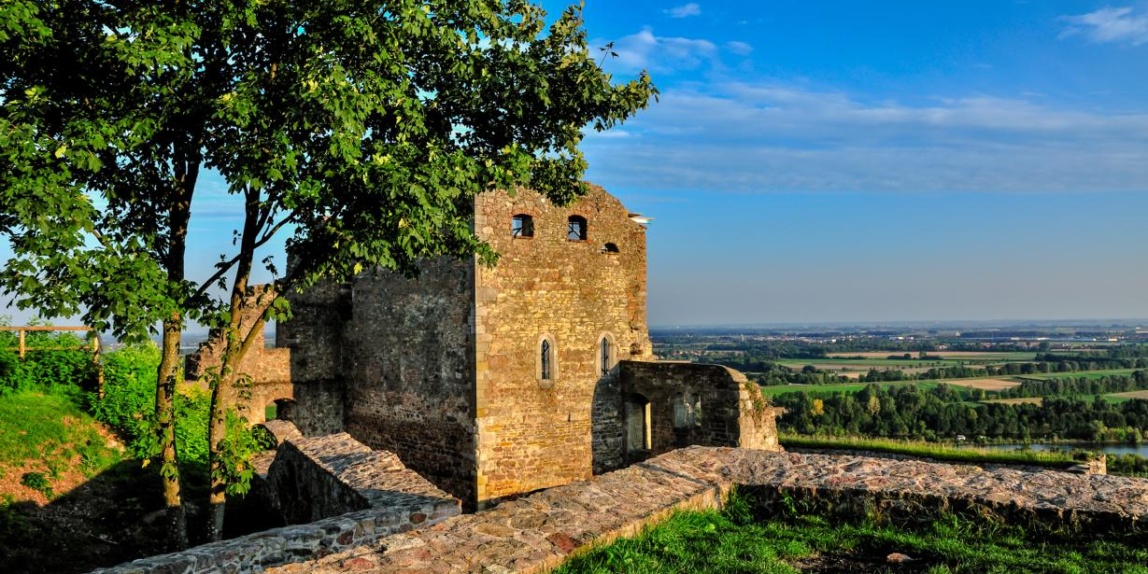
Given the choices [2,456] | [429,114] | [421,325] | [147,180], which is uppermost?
[429,114]

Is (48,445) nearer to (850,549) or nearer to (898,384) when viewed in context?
(850,549)

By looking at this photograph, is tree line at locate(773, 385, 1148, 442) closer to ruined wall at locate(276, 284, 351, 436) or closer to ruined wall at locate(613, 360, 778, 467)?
ruined wall at locate(613, 360, 778, 467)

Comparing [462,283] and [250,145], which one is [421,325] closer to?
[462,283]

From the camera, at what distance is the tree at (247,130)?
726 cm

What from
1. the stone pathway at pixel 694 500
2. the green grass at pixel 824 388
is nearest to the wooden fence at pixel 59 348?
the stone pathway at pixel 694 500

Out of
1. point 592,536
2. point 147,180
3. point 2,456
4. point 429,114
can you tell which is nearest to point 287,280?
point 147,180

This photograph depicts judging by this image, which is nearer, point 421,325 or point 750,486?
point 750,486

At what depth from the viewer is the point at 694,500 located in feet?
26.6

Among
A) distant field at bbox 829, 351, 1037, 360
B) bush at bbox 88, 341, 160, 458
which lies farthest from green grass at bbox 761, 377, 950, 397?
distant field at bbox 829, 351, 1037, 360

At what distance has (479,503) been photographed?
16.1 m

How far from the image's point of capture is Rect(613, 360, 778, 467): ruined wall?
16.5 meters

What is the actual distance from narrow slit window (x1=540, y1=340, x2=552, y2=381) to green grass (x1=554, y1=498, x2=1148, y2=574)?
9617 millimetres

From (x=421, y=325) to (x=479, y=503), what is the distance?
14.7ft

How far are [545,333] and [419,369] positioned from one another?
3.26 m
